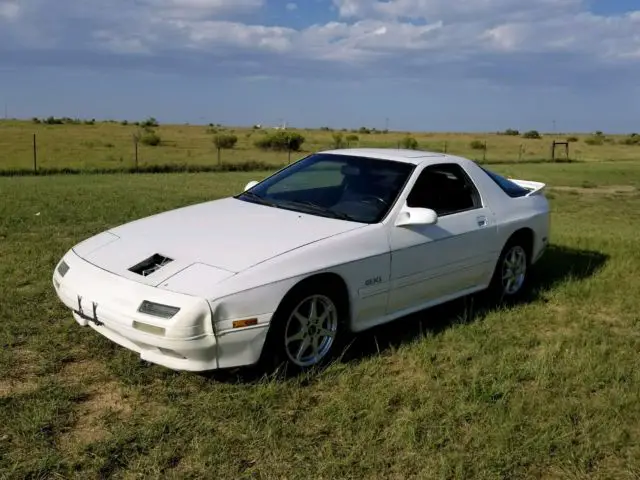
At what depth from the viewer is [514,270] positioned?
6.12m

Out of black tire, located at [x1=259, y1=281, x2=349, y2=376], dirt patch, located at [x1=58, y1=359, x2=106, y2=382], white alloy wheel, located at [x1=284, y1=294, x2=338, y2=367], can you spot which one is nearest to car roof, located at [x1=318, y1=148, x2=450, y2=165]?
black tire, located at [x1=259, y1=281, x2=349, y2=376]

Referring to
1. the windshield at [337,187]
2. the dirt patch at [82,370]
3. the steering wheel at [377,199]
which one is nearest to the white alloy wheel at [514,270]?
the windshield at [337,187]

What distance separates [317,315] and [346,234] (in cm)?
56

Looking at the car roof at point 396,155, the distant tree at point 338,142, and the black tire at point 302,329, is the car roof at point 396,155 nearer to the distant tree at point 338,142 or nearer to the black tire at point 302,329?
the black tire at point 302,329

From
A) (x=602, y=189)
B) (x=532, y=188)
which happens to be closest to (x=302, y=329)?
(x=532, y=188)

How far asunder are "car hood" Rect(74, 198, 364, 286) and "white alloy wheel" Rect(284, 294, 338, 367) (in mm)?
391

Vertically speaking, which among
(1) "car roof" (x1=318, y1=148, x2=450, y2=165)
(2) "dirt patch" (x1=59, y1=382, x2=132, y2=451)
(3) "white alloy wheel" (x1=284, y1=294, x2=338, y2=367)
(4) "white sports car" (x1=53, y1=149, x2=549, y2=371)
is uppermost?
(1) "car roof" (x1=318, y1=148, x2=450, y2=165)

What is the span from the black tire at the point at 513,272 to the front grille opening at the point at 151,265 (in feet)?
9.81

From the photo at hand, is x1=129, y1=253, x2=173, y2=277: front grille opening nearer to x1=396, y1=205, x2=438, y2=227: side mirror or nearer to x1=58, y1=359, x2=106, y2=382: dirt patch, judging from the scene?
x1=58, y1=359, x2=106, y2=382: dirt patch

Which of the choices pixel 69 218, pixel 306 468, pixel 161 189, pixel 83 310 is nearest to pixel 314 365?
pixel 306 468

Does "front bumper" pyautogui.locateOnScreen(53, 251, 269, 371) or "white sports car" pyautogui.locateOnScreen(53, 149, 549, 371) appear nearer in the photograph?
"front bumper" pyautogui.locateOnScreen(53, 251, 269, 371)

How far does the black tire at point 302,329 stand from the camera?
13.0 ft

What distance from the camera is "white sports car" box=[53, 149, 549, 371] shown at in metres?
3.73

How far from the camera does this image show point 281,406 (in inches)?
149
